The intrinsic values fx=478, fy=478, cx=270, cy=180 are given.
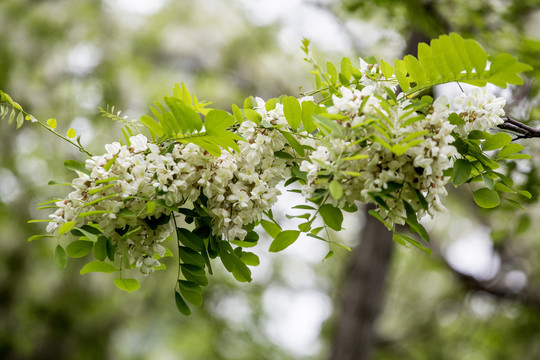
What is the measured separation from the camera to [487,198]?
0.79m

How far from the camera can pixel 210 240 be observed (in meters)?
0.80

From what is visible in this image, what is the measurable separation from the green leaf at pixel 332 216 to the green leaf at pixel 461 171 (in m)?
0.18

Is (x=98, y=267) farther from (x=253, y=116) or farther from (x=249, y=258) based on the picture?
(x=253, y=116)

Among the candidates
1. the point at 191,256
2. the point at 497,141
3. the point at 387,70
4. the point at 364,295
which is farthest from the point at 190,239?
the point at 364,295

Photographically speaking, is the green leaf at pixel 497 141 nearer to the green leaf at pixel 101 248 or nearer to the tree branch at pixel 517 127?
the tree branch at pixel 517 127

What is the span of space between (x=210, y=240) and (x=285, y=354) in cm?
424

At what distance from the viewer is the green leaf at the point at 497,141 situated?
76cm

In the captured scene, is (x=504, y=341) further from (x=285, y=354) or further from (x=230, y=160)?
(x=230, y=160)

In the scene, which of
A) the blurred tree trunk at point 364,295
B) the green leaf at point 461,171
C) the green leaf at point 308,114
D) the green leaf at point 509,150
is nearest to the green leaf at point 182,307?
the green leaf at point 308,114

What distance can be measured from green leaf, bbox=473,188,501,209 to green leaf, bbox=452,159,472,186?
8 cm

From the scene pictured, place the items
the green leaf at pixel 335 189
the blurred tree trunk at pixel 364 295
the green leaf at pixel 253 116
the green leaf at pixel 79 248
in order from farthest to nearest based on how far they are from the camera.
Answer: the blurred tree trunk at pixel 364 295
the green leaf at pixel 79 248
the green leaf at pixel 253 116
the green leaf at pixel 335 189

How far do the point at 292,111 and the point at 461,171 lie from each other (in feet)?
0.90

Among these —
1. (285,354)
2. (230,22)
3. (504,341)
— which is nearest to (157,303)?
(285,354)

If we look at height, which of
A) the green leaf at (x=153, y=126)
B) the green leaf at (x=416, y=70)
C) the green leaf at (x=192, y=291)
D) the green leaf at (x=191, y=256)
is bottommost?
the green leaf at (x=192, y=291)
